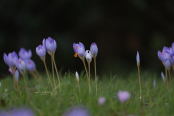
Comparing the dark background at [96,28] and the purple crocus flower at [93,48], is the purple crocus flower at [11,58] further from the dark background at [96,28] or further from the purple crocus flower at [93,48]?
the dark background at [96,28]

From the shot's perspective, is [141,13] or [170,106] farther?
[141,13]

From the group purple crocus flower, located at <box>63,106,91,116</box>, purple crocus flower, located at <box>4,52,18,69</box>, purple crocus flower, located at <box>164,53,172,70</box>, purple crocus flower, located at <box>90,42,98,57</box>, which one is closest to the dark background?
purple crocus flower, located at <box>164,53,172,70</box>

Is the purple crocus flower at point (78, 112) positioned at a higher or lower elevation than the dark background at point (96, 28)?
lower

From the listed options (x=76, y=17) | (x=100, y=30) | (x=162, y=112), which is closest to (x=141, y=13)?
(x=100, y=30)

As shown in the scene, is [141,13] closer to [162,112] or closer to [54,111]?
[162,112]

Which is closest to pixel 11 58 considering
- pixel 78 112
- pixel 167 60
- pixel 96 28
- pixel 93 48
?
pixel 93 48

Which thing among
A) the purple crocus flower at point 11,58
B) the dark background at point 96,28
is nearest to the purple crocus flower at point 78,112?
the purple crocus flower at point 11,58

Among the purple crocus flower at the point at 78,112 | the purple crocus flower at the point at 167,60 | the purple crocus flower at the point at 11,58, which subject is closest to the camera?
the purple crocus flower at the point at 78,112

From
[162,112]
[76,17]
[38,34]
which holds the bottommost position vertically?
[162,112]

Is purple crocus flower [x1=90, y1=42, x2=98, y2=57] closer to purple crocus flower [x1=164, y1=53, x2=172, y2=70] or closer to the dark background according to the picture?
purple crocus flower [x1=164, y1=53, x2=172, y2=70]
